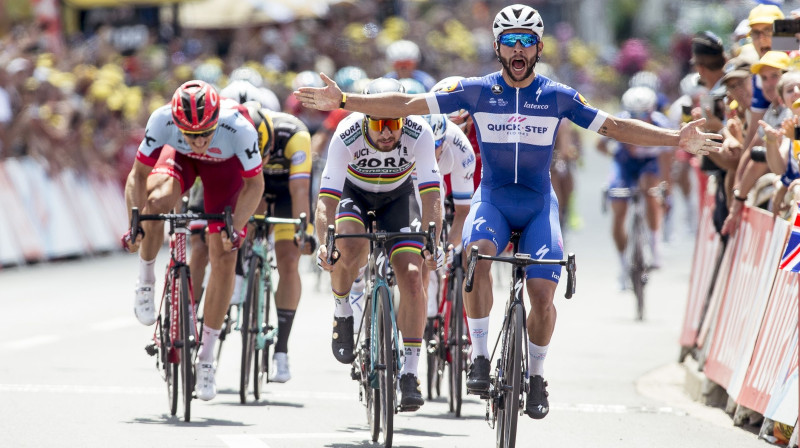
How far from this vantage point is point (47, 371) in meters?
11.9

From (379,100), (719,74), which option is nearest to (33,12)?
(719,74)

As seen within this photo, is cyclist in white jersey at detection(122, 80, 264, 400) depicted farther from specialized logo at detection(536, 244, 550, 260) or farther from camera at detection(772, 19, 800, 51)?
camera at detection(772, 19, 800, 51)

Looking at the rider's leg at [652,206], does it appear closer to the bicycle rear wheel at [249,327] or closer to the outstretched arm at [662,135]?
the bicycle rear wheel at [249,327]

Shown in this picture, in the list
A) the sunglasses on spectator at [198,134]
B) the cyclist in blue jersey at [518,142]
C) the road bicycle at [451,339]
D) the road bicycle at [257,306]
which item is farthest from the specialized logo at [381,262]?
the sunglasses on spectator at [198,134]

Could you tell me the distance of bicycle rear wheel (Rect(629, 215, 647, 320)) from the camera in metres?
16.6

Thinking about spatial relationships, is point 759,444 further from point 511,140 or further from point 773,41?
point 773,41

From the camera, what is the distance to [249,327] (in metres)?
10.7

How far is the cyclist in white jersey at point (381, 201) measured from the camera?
9.24m

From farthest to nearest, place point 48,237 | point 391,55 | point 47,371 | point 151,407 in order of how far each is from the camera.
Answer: point 48,237
point 391,55
point 47,371
point 151,407

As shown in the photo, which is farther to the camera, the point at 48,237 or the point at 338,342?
the point at 48,237

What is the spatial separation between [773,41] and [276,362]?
487 centimetres

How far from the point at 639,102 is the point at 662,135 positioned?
9.87m

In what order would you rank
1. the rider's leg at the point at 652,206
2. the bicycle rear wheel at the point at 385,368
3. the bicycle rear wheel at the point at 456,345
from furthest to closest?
the rider's leg at the point at 652,206, the bicycle rear wheel at the point at 456,345, the bicycle rear wheel at the point at 385,368

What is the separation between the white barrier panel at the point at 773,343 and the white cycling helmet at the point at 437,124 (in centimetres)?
230
